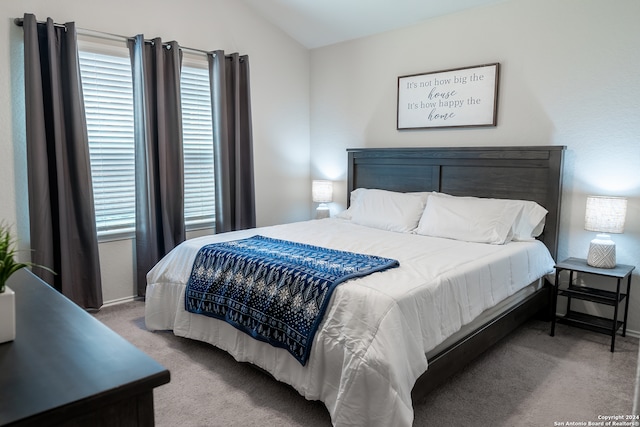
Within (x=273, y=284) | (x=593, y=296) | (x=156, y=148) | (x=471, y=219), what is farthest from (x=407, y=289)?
(x=156, y=148)

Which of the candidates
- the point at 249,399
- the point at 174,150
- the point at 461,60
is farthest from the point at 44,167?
the point at 461,60

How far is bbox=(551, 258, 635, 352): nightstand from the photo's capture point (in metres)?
2.89

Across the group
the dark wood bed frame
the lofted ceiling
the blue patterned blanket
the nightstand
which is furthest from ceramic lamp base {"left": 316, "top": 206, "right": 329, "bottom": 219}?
the nightstand

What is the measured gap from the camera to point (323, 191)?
4762mm

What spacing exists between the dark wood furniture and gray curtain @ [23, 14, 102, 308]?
7.65ft

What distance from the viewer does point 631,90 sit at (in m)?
3.03

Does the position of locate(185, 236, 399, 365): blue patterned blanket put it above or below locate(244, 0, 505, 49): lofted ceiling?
below

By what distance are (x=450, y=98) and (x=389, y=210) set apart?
113 cm

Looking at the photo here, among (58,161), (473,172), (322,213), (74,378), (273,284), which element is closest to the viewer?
(74,378)

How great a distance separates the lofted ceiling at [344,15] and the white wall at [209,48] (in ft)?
0.59

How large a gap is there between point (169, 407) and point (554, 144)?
3.19 m

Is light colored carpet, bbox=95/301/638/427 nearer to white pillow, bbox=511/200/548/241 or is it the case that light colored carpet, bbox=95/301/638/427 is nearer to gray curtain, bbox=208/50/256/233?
white pillow, bbox=511/200/548/241

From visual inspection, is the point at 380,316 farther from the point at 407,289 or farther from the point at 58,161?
the point at 58,161

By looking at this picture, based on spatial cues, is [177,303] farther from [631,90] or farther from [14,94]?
[631,90]
